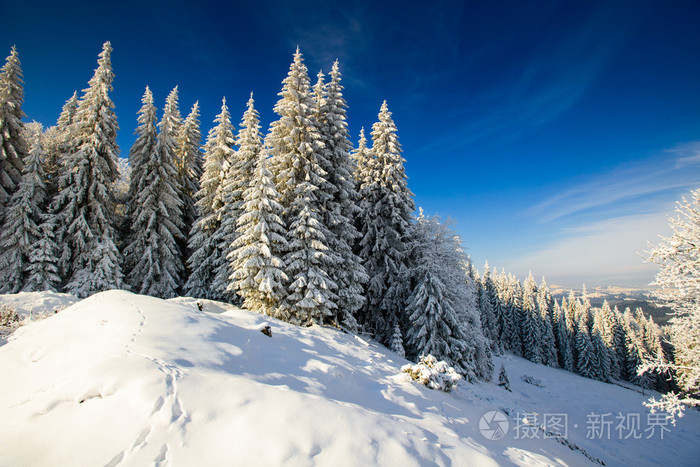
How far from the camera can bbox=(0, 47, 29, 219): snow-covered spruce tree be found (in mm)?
18016

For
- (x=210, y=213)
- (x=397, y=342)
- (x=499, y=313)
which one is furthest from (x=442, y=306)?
(x=499, y=313)

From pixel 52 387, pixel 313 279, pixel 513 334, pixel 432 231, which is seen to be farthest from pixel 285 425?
pixel 513 334

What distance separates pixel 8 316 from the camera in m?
8.23

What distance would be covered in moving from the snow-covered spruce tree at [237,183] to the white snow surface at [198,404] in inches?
384

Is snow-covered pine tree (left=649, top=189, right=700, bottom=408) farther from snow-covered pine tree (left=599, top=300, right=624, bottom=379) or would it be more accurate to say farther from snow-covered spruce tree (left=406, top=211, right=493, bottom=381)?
snow-covered pine tree (left=599, top=300, right=624, bottom=379)

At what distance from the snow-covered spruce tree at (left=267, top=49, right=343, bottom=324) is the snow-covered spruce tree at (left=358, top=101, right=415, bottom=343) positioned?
3862mm

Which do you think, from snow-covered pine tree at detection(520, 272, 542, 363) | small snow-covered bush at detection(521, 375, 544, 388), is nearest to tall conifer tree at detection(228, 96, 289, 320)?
small snow-covered bush at detection(521, 375, 544, 388)

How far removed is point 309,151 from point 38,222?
1862cm

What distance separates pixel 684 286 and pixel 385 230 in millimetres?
13448

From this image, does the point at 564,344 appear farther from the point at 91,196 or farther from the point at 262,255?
the point at 91,196

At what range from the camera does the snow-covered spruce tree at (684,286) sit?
8.62 m

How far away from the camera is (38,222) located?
18.3 metres

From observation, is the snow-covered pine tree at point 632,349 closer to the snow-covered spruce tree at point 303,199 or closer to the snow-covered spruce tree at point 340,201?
the snow-covered spruce tree at point 340,201

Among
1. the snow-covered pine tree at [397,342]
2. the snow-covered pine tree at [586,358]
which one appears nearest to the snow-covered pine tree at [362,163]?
the snow-covered pine tree at [397,342]
